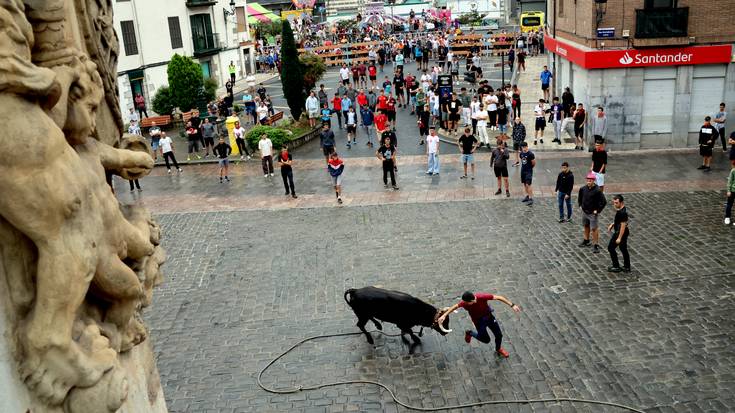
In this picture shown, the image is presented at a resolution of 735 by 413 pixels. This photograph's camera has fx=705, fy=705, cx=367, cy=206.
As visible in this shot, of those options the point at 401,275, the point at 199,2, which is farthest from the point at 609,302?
the point at 199,2

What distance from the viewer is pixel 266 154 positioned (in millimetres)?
20594

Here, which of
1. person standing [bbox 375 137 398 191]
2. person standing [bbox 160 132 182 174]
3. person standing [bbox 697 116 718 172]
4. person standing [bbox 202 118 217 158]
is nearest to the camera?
person standing [bbox 697 116 718 172]

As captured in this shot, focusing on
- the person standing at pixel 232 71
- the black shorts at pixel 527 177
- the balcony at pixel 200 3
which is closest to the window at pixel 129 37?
the balcony at pixel 200 3

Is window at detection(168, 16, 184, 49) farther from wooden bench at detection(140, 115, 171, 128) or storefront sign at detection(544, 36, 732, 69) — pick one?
storefront sign at detection(544, 36, 732, 69)

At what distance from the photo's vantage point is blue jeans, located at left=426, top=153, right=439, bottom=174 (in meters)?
19.6

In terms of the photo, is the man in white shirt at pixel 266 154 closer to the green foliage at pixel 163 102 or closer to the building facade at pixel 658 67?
the building facade at pixel 658 67

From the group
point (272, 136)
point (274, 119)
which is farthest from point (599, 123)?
point (274, 119)

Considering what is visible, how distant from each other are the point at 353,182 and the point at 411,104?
13.1 metres

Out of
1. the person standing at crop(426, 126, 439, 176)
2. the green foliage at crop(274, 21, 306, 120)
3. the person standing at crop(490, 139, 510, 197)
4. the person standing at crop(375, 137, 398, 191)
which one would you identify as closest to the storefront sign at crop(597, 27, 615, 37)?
the person standing at crop(426, 126, 439, 176)

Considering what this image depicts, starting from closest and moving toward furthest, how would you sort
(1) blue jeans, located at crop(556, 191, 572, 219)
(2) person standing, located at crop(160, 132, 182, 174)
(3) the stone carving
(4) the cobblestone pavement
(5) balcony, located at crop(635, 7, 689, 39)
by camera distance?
1. (3) the stone carving
2. (4) the cobblestone pavement
3. (1) blue jeans, located at crop(556, 191, 572, 219)
4. (5) balcony, located at crop(635, 7, 689, 39)
5. (2) person standing, located at crop(160, 132, 182, 174)

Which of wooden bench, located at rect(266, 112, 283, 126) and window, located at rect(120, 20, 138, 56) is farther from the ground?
window, located at rect(120, 20, 138, 56)

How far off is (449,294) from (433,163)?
816cm

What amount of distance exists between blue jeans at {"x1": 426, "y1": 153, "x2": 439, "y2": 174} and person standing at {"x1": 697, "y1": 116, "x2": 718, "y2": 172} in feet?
22.5

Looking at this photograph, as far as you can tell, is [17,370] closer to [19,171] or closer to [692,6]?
[19,171]
